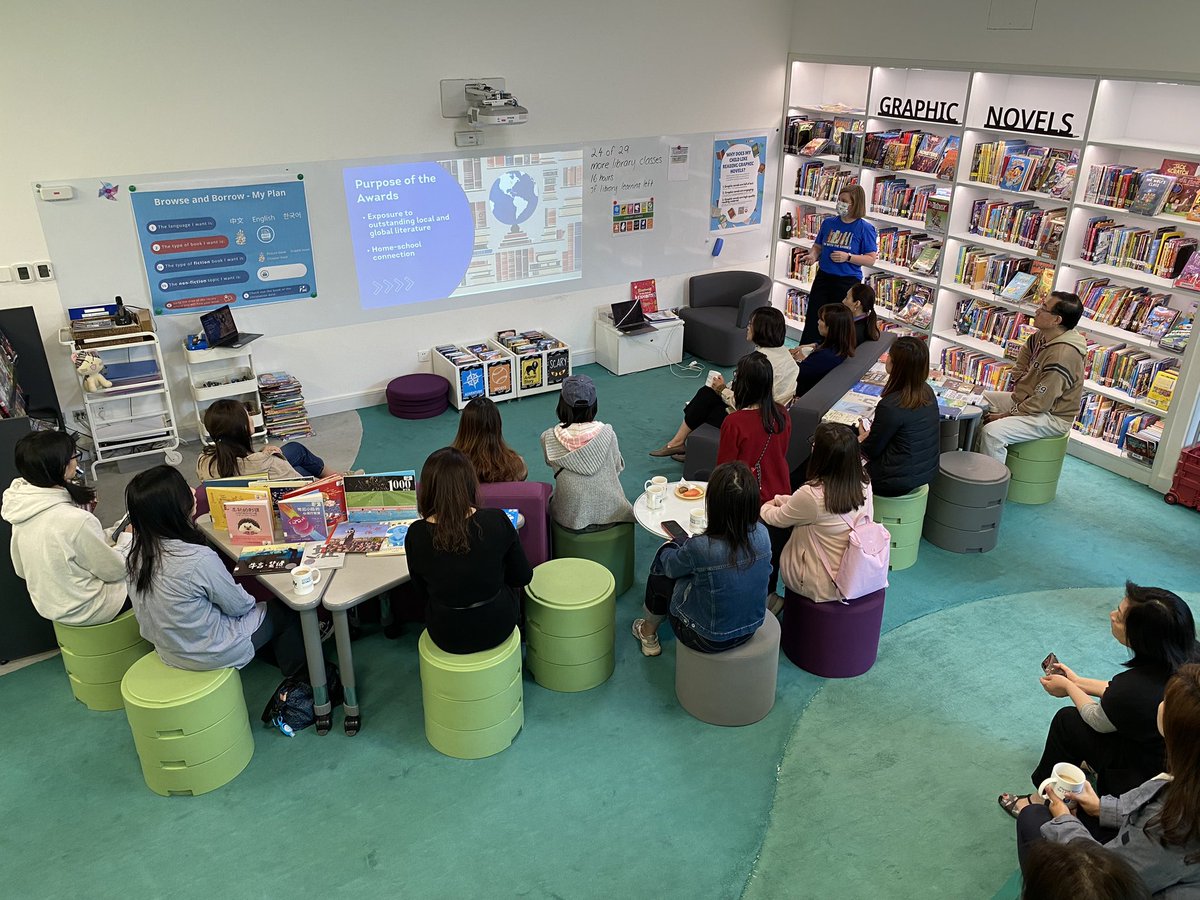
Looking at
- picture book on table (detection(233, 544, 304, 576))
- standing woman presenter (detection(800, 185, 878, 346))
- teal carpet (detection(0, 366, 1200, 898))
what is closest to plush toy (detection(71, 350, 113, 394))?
teal carpet (detection(0, 366, 1200, 898))

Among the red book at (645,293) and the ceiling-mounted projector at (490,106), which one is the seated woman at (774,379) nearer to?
the red book at (645,293)

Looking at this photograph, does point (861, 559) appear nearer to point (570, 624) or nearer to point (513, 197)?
point (570, 624)

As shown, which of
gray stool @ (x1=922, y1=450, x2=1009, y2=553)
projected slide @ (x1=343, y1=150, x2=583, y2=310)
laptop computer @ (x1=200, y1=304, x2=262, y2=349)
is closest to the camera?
gray stool @ (x1=922, y1=450, x2=1009, y2=553)

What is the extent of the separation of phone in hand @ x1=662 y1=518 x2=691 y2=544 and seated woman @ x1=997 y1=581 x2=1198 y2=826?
5.44 ft

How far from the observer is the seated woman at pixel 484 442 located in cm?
453

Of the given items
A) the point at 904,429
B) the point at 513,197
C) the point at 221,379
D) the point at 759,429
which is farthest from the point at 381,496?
the point at 513,197

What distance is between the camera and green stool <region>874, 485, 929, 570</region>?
17.1 feet

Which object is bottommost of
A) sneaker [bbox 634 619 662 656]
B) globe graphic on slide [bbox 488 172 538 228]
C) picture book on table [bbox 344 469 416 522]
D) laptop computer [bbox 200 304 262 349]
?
sneaker [bbox 634 619 662 656]

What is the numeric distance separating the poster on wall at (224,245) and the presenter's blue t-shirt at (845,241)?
4.12 m

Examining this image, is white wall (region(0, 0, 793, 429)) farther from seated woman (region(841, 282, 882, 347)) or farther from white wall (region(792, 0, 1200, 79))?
seated woman (region(841, 282, 882, 347))

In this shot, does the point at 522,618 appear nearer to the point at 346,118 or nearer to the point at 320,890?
the point at 320,890

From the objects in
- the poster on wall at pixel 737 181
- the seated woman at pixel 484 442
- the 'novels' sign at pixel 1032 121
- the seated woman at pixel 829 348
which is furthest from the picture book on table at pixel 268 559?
the 'novels' sign at pixel 1032 121

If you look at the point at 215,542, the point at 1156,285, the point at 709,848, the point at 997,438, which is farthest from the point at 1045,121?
the point at 215,542

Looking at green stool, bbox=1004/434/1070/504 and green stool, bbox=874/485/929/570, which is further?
green stool, bbox=1004/434/1070/504
